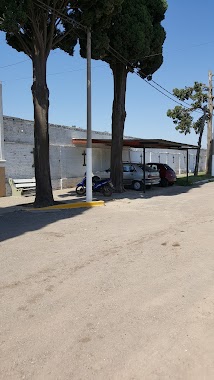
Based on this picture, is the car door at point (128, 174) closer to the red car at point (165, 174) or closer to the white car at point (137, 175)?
the white car at point (137, 175)

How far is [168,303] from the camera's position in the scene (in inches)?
173

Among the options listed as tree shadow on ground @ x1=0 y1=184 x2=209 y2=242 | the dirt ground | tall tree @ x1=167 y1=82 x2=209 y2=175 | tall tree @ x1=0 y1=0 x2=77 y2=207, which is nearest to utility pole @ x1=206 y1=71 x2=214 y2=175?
tall tree @ x1=167 y1=82 x2=209 y2=175

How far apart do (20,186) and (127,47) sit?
8171mm

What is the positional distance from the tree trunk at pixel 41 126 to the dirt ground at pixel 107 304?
474 centimetres

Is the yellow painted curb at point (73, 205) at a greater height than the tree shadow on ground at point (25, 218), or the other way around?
the yellow painted curb at point (73, 205)

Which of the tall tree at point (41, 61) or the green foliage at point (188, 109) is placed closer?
the tall tree at point (41, 61)

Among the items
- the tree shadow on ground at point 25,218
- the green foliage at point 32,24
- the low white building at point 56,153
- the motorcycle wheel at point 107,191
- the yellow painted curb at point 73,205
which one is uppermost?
the green foliage at point 32,24

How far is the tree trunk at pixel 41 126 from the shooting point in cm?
1346

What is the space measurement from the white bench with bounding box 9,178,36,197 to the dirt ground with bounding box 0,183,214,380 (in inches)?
327

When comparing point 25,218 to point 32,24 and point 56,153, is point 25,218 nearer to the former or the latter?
point 32,24

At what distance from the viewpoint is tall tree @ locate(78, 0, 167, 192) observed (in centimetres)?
1617

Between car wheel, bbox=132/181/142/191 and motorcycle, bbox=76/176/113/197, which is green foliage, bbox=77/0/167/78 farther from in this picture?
car wheel, bbox=132/181/142/191

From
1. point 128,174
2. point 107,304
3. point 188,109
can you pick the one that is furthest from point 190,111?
point 107,304

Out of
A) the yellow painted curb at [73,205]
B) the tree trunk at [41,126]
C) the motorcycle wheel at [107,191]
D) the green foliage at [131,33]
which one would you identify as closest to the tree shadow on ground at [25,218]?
the yellow painted curb at [73,205]
